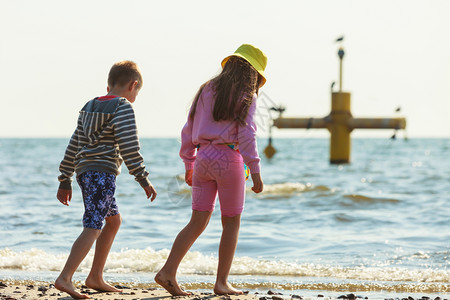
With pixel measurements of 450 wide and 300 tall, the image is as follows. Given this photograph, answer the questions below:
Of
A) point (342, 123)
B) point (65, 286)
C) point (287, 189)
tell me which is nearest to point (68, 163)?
point (65, 286)

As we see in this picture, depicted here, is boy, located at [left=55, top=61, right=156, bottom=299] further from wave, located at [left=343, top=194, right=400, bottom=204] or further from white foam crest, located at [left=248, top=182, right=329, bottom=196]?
white foam crest, located at [left=248, top=182, right=329, bottom=196]

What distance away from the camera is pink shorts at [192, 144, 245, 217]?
10.4ft

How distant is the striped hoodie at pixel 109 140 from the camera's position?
3.09 m

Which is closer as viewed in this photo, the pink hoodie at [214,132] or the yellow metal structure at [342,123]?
the pink hoodie at [214,132]

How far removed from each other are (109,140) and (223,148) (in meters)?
0.57

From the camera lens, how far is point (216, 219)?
7566 mm

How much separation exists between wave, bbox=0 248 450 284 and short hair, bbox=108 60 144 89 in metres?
2.03

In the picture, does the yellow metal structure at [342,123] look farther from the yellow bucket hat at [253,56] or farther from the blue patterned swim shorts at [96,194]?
the blue patterned swim shorts at [96,194]

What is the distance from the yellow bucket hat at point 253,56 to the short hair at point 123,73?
1.54 feet

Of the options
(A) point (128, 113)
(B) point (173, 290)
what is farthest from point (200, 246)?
(A) point (128, 113)

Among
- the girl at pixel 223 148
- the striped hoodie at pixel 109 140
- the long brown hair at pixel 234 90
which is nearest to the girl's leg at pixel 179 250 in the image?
the girl at pixel 223 148

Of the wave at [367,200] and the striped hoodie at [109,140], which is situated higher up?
the striped hoodie at [109,140]

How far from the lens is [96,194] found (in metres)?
3.12

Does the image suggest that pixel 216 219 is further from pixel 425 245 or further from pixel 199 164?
pixel 199 164
